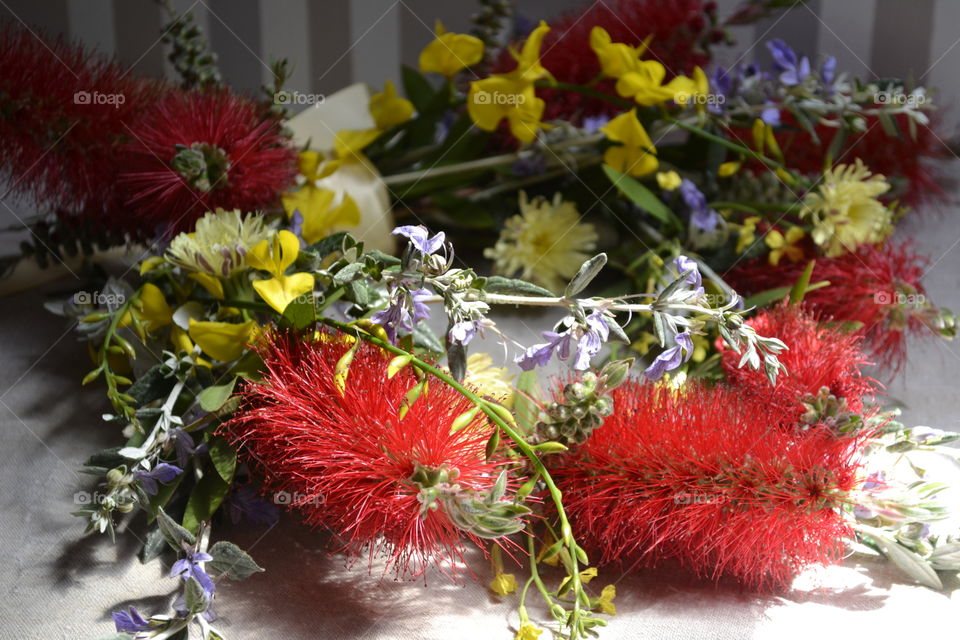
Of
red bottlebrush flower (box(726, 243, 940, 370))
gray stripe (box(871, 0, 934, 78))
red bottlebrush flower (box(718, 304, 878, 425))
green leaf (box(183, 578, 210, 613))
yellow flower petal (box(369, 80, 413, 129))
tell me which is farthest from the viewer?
gray stripe (box(871, 0, 934, 78))

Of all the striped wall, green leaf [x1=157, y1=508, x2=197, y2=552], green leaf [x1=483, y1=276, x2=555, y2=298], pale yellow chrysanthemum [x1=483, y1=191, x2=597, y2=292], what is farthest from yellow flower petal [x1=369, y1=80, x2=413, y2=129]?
green leaf [x1=157, y1=508, x2=197, y2=552]

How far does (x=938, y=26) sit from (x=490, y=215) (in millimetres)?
509

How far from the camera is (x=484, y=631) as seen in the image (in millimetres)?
→ 489

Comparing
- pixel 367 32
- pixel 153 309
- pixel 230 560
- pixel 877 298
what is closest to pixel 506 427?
pixel 230 560

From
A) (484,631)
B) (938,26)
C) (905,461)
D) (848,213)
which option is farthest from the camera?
(938,26)

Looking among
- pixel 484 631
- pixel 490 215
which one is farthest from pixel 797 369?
pixel 490 215

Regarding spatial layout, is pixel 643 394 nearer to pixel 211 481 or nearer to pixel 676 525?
pixel 676 525

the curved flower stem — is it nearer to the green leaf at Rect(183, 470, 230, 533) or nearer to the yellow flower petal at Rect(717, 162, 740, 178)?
the green leaf at Rect(183, 470, 230, 533)

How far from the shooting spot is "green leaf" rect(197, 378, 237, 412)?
51 cm

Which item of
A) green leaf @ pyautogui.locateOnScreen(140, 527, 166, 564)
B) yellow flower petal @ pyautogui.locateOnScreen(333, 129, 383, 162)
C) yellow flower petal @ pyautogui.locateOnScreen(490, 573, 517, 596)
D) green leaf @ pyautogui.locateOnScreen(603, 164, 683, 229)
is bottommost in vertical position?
green leaf @ pyautogui.locateOnScreen(140, 527, 166, 564)

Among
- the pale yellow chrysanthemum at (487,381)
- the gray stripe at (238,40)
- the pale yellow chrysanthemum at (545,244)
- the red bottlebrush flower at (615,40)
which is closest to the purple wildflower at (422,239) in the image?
the pale yellow chrysanthemum at (487,381)

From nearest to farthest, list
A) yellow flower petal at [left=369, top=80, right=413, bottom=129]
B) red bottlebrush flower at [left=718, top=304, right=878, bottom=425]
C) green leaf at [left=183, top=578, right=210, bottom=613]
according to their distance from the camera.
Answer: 1. green leaf at [left=183, top=578, right=210, bottom=613]
2. red bottlebrush flower at [left=718, top=304, right=878, bottom=425]
3. yellow flower petal at [left=369, top=80, right=413, bottom=129]

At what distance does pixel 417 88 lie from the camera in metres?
0.87

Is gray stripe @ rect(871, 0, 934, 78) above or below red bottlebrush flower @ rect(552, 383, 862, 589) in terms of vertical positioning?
above
